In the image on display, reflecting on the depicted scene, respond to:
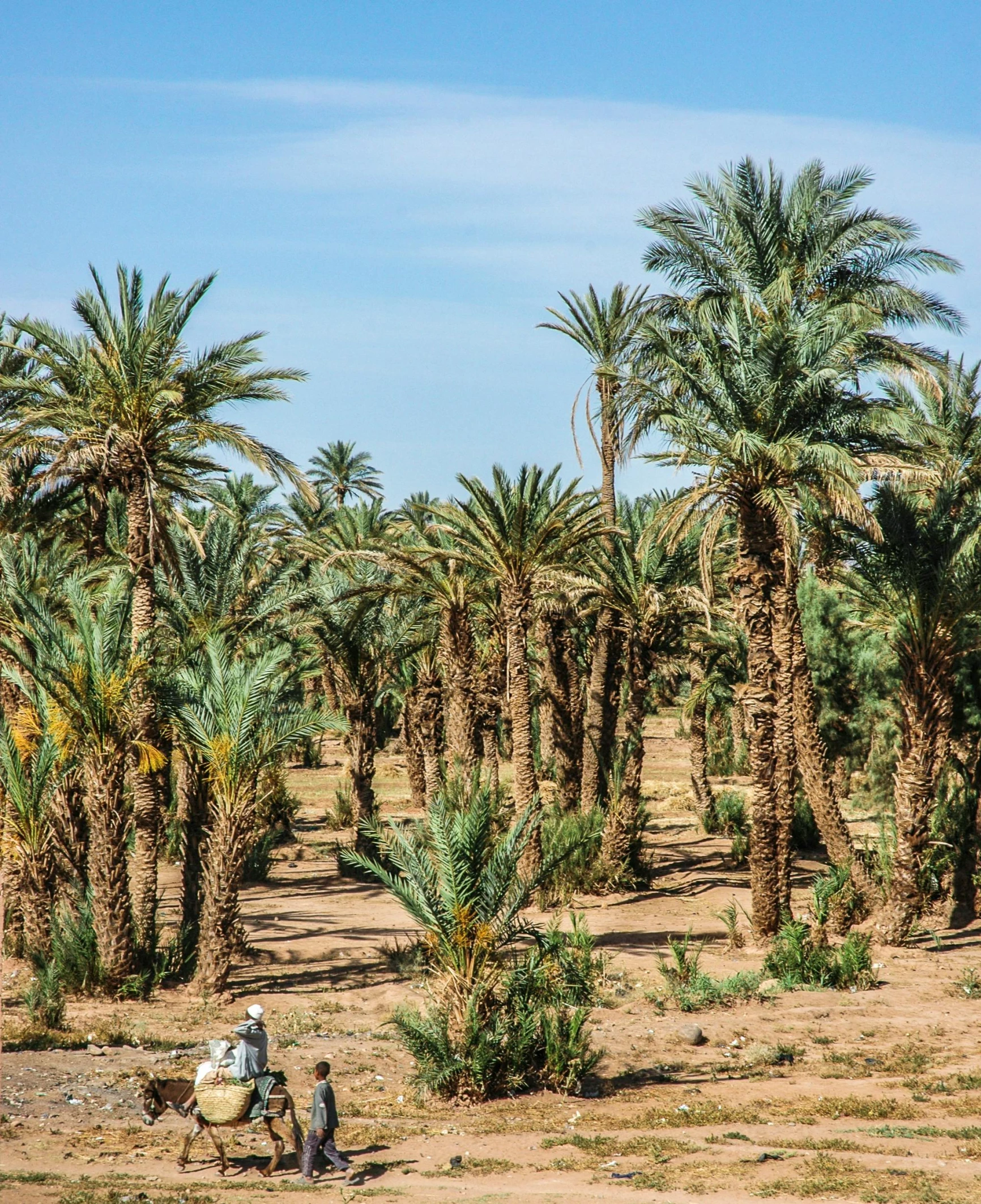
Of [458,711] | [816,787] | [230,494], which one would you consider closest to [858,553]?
[816,787]

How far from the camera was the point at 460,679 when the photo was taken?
27.1 metres

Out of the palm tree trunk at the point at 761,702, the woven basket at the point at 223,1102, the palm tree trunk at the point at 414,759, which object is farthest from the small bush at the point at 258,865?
the woven basket at the point at 223,1102

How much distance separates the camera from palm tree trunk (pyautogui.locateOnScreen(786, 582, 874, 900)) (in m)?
20.4

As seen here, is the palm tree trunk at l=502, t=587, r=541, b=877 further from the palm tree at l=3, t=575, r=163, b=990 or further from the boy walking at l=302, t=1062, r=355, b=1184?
the boy walking at l=302, t=1062, r=355, b=1184

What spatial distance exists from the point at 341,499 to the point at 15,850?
53627 millimetres

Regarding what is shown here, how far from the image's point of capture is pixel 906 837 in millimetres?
18984

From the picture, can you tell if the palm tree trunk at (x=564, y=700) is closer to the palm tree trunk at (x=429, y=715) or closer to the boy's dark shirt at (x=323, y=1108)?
the palm tree trunk at (x=429, y=715)

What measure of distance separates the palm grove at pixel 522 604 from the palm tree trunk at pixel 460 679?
0.30ft

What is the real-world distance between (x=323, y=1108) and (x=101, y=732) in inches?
300

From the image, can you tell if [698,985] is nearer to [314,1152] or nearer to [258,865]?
[314,1152]

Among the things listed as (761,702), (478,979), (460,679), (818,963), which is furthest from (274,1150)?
(460,679)

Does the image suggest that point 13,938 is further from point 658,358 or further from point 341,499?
point 341,499

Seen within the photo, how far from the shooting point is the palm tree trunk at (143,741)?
1753 centimetres

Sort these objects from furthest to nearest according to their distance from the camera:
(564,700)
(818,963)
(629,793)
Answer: (564,700)
(629,793)
(818,963)
